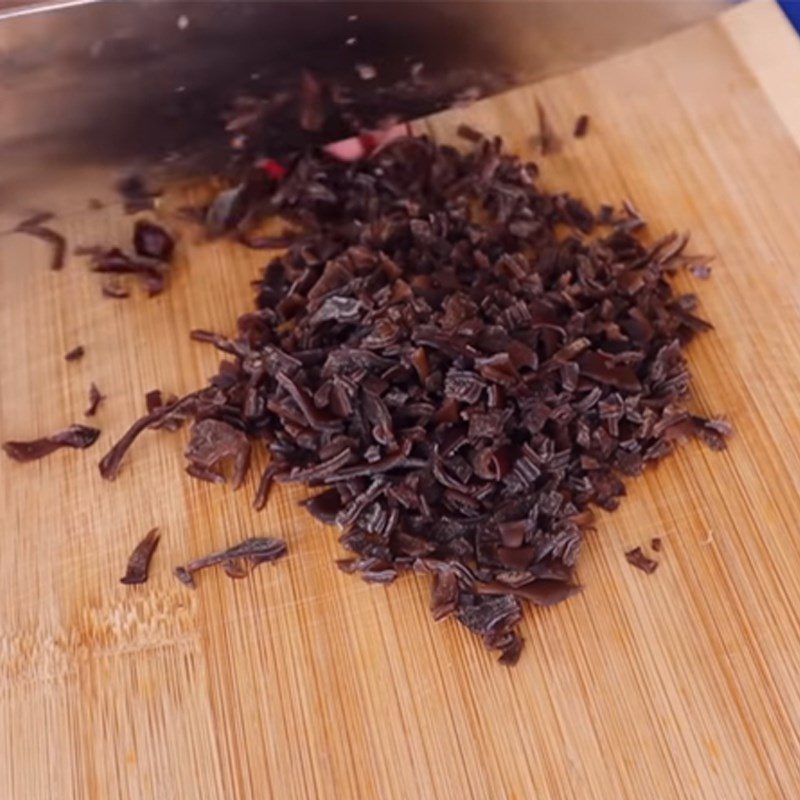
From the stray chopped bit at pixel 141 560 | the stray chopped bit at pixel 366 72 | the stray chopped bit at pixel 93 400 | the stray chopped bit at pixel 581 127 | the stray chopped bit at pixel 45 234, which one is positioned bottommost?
the stray chopped bit at pixel 141 560

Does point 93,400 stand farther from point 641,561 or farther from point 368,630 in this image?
point 641,561

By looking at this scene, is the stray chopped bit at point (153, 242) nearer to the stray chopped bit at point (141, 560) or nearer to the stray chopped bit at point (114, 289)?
the stray chopped bit at point (114, 289)

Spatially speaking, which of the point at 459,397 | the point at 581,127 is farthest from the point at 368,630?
the point at 581,127

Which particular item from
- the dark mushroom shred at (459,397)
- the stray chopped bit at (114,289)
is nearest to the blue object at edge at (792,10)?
the dark mushroom shred at (459,397)

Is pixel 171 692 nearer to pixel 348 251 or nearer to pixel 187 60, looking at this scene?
pixel 348 251

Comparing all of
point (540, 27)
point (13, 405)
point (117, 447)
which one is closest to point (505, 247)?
point (540, 27)

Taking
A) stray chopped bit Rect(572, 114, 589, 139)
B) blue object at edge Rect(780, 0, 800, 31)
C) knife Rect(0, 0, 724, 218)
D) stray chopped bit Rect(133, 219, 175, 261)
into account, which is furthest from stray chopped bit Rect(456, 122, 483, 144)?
blue object at edge Rect(780, 0, 800, 31)
